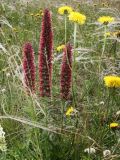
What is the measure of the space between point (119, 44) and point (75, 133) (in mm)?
3870

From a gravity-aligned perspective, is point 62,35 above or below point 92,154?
below

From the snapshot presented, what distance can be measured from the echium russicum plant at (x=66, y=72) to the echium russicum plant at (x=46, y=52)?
0.42ft

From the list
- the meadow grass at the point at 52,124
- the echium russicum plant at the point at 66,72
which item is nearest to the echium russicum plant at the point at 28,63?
the meadow grass at the point at 52,124

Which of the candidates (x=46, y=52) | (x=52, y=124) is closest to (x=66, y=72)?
(x=46, y=52)

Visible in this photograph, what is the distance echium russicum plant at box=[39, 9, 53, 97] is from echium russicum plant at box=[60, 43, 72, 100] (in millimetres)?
127

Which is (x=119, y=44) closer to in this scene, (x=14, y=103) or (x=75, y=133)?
(x=14, y=103)

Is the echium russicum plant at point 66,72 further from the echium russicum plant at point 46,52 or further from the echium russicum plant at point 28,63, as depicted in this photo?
the echium russicum plant at point 28,63

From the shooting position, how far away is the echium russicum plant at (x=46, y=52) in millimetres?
3834

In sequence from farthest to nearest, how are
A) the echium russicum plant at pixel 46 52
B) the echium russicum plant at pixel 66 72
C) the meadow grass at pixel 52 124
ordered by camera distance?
the echium russicum plant at pixel 46 52
the echium russicum plant at pixel 66 72
the meadow grass at pixel 52 124

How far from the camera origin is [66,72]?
3.77 m

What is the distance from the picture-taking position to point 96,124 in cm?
392

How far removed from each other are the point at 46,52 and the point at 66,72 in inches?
9.4

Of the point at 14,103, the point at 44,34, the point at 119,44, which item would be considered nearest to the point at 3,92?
the point at 14,103

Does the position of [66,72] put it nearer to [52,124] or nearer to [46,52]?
[46,52]
